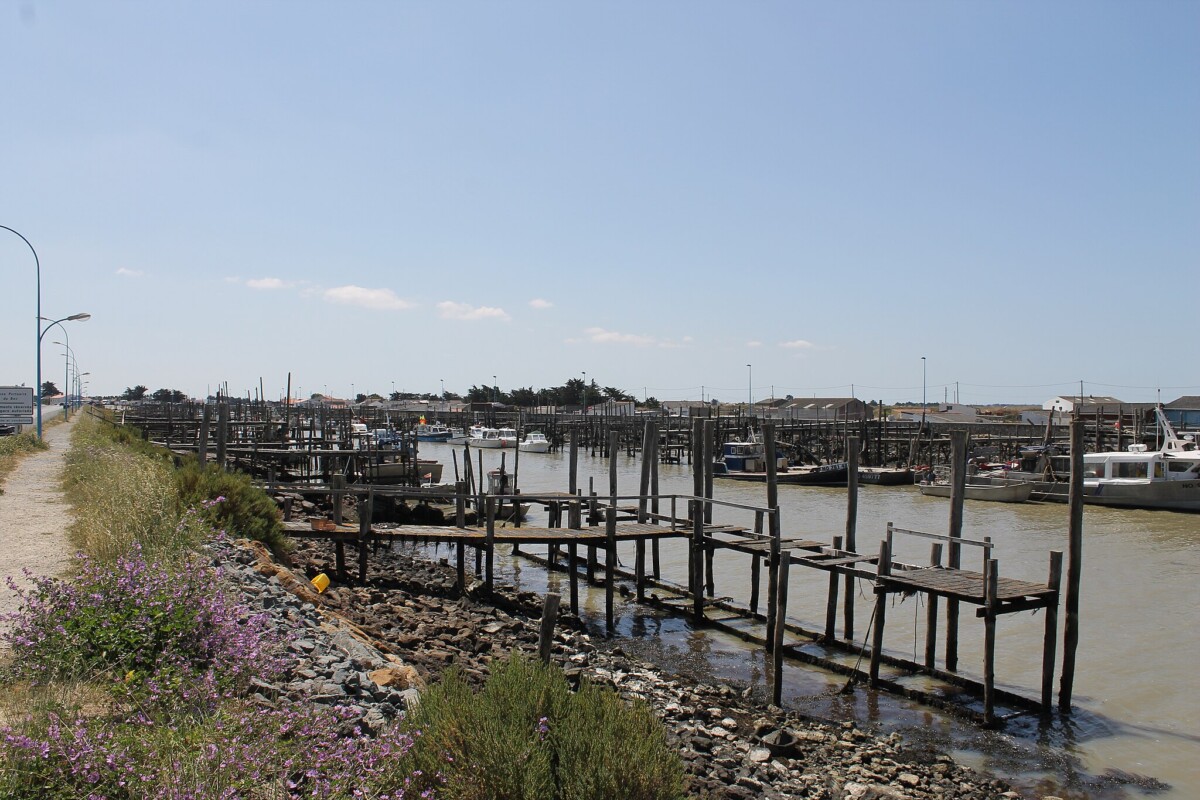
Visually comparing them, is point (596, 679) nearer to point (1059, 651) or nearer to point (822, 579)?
point (1059, 651)

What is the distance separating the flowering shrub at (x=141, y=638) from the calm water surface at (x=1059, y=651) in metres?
7.76

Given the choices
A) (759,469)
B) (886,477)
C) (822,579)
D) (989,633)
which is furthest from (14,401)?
(886,477)

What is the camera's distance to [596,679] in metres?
11.4

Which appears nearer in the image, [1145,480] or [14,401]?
[14,401]

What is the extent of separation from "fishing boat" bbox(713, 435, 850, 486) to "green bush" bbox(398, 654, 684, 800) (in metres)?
39.7

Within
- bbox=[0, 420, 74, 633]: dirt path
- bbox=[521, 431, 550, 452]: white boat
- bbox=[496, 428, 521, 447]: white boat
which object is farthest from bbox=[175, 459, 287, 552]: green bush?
bbox=[521, 431, 550, 452]: white boat

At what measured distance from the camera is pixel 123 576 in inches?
287

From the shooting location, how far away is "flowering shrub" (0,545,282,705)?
6133 millimetres

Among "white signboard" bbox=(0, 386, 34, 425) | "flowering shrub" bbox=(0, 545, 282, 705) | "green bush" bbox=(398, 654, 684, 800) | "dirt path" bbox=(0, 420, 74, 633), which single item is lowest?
"green bush" bbox=(398, 654, 684, 800)

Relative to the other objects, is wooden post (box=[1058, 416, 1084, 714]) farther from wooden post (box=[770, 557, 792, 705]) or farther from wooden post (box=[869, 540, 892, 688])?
wooden post (box=[770, 557, 792, 705])

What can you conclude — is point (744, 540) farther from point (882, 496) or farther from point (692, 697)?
point (882, 496)

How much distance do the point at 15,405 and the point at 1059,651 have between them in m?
32.5

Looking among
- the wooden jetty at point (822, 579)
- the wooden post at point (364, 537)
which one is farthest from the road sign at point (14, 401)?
the wooden post at point (364, 537)

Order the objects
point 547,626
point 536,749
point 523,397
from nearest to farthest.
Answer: point 536,749
point 547,626
point 523,397
